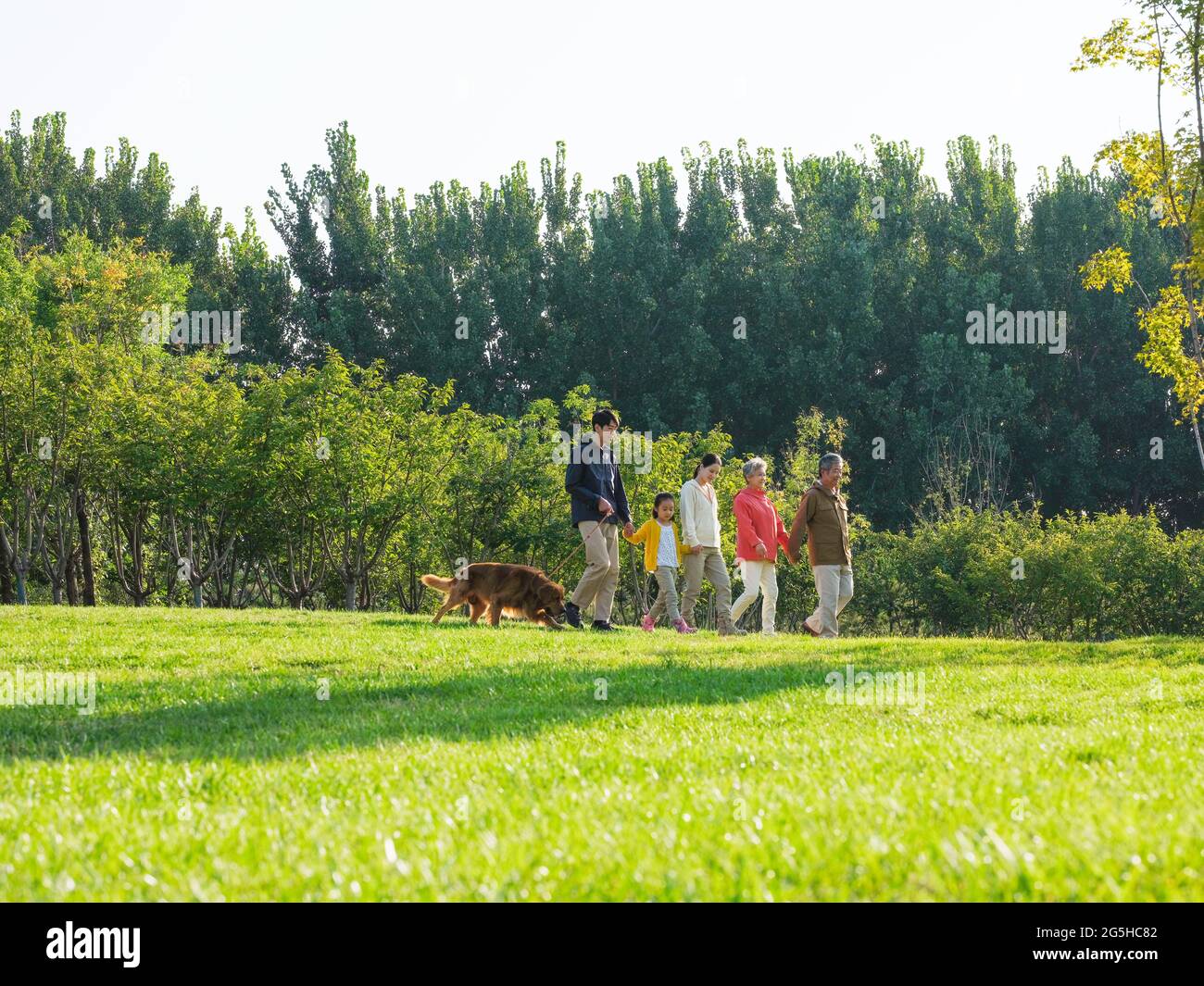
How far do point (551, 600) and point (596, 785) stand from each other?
970 cm

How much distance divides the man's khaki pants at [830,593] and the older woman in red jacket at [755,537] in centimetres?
53

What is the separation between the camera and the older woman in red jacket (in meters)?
14.7

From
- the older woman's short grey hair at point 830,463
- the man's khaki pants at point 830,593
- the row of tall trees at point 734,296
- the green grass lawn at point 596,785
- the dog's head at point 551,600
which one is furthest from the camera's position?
the row of tall trees at point 734,296

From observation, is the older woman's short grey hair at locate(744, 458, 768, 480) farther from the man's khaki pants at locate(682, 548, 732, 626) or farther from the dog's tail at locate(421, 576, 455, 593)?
the dog's tail at locate(421, 576, 455, 593)

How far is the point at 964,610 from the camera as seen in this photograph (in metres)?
32.3

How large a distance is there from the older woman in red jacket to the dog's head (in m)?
2.16

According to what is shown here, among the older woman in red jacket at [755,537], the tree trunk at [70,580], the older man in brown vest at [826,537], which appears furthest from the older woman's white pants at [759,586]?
the tree trunk at [70,580]

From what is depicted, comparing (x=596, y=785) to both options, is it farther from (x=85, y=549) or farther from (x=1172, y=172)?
(x=85, y=549)

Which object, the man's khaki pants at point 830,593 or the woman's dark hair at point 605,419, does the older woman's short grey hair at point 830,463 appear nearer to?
the man's khaki pants at point 830,593

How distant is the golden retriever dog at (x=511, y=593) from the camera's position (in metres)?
14.6

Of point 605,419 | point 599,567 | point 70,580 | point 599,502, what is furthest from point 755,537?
point 70,580

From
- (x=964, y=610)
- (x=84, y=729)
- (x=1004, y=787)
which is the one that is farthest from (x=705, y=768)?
(x=964, y=610)

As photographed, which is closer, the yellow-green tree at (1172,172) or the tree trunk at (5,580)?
the yellow-green tree at (1172,172)

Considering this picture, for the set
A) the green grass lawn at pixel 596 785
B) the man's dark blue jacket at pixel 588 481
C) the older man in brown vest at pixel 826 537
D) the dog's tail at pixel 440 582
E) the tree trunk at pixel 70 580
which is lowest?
the tree trunk at pixel 70 580
